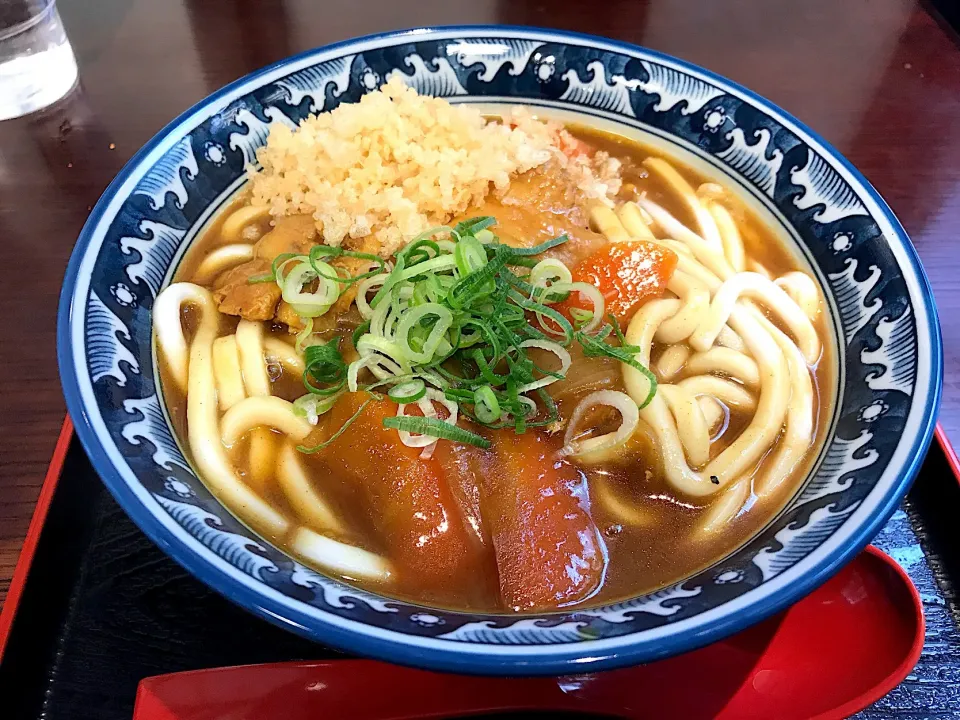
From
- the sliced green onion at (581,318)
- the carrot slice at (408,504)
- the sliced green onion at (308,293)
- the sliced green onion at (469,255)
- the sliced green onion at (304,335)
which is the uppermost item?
the sliced green onion at (469,255)

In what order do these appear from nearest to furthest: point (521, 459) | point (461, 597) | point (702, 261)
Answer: point (461, 597), point (521, 459), point (702, 261)

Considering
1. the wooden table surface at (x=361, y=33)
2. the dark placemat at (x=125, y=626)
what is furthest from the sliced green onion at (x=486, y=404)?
the wooden table surface at (x=361, y=33)

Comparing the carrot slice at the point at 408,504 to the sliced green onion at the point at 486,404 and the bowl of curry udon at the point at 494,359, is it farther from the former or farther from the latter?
the sliced green onion at the point at 486,404

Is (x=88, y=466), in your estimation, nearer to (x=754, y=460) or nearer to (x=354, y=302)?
(x=354, y=302)

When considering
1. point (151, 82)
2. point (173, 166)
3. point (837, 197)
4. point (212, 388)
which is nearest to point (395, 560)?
point (212, 388)

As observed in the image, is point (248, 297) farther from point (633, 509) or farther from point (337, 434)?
point (633, 509)

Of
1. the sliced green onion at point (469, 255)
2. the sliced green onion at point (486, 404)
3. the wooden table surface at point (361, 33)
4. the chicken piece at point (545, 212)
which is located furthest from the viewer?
the wooden table surface at point (361, 33)

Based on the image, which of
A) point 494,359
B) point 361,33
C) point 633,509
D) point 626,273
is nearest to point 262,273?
point 494,359
